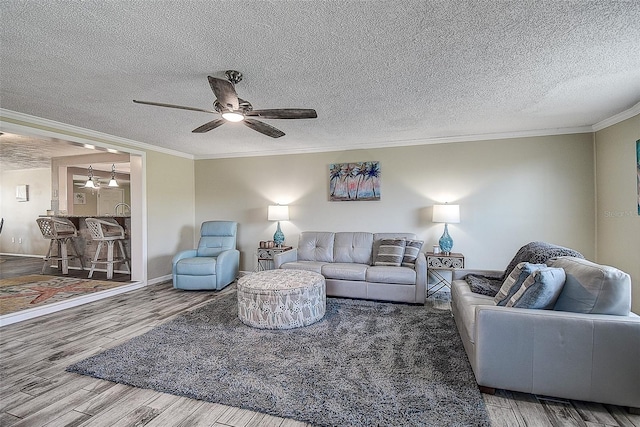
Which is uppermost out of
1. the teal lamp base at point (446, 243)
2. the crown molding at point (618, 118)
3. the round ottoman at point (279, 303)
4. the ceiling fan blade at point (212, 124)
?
the crown molding at point (618, 118)

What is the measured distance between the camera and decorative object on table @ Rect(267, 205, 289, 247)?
202 inches

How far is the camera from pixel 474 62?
7.51ft

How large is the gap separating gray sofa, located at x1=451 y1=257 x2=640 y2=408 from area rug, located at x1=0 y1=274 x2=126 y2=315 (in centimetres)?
497

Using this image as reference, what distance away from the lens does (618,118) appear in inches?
139

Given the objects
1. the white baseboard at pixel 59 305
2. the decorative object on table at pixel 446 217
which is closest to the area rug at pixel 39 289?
the white baseboard at pixel 59 305

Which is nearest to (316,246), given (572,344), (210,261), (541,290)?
(210,261)

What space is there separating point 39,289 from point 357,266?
487cm

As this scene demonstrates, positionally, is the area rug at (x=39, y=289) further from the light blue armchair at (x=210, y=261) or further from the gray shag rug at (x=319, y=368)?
the gray shag rug at (x=319, y=368)

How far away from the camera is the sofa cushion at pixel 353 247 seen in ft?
15.1

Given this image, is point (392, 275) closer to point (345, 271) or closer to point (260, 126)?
point (345, 271)

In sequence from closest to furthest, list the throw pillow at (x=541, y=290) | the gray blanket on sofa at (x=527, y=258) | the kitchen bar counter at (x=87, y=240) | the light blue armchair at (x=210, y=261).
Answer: the throw pillow at (x=541, y=290)
the gray blanket on sofa at (x=527, y=258)
the light blue armchair at (x=210, y=261)
the kitchen bar counter at (x=87, y=240)

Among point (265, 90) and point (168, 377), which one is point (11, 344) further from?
point (265, 90)

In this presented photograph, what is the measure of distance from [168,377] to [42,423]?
0.69m

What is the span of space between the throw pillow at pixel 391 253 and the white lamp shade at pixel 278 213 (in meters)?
1.73
